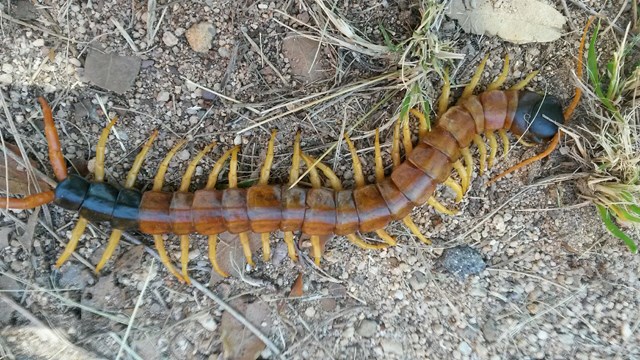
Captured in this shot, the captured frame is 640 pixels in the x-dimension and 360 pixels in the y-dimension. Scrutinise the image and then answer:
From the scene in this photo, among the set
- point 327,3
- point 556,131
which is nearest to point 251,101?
point 327,3

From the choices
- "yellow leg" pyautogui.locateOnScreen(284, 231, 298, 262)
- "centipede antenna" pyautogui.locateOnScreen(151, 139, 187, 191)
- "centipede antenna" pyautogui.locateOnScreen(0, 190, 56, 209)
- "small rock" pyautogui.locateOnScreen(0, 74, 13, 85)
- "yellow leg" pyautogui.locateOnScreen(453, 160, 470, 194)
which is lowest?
"yellow leg" pyautogui.locateOnScreen(284, 231, 298, 262)

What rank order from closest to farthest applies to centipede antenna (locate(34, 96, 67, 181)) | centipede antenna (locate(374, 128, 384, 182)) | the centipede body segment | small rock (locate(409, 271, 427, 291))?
centipede antenna (locate(34, 96, 67, 181)) < the centipede body segment < centipede antenna (locate(374, 128, 384, 182)) < small rock (locate(409, 271, 427, 291))

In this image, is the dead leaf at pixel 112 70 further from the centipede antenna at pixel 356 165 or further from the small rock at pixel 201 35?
the centipede antenna at pixel 356 165

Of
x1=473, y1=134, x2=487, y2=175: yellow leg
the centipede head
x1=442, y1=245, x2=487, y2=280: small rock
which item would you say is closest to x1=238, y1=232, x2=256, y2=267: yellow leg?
x1=442, y1=245, x2=487, y2=280: small rock

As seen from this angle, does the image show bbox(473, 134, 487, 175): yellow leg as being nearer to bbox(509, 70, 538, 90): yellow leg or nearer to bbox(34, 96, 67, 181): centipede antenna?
bbox(509, 70, 538, 90): yellow leg

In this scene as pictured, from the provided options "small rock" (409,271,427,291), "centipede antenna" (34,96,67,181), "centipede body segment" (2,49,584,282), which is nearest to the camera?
"centipede antenna" (34,96,67,181)

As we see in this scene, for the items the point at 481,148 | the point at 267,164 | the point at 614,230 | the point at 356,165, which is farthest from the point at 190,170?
the point at 614,230

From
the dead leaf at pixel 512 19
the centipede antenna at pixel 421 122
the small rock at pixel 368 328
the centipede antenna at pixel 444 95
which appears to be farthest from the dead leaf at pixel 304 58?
the small rock at pixel 368 328
